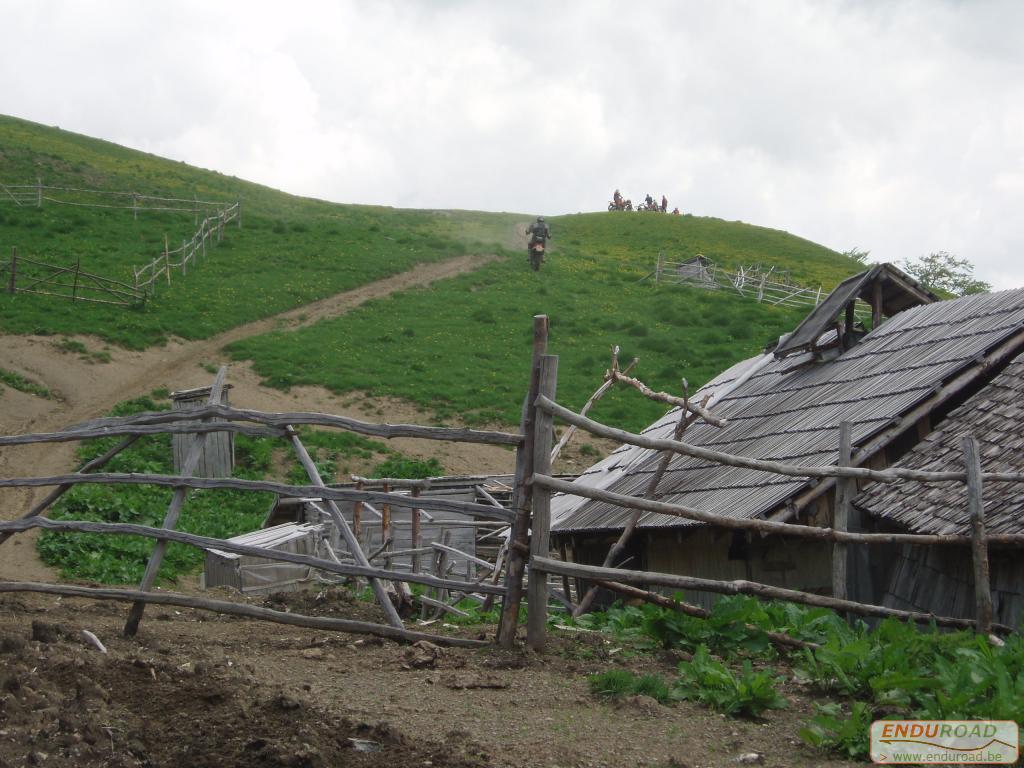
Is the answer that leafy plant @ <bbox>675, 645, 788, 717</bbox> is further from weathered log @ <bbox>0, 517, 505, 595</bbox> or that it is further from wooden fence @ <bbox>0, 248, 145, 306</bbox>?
wooden fence @ <bbox>0, 248, 145, 306</bbox>

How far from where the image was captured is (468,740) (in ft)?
14.1

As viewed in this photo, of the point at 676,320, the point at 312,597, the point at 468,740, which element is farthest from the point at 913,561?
the point at 676,320

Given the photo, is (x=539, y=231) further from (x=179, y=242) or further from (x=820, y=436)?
(x=820, y=436)

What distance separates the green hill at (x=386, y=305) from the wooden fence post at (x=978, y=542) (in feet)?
55.6

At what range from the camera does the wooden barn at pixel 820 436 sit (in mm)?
8898

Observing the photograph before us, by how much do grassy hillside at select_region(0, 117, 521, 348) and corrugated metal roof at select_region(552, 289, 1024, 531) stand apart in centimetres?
1649

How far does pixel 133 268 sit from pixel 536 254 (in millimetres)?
14223

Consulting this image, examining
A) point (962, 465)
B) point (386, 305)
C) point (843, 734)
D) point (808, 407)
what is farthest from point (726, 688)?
point (386, 305)

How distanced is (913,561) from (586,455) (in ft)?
45.8

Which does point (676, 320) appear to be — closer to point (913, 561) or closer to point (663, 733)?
point (913, 561)

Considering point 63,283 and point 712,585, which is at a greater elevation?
point 63,283

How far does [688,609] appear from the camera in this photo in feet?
20.2

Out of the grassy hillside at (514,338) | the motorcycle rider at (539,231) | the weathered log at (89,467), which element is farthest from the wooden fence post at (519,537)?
the motorcycle rider at (539,231)

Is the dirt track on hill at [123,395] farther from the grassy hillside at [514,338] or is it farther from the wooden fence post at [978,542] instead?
the wooden fence post at [978,542]
